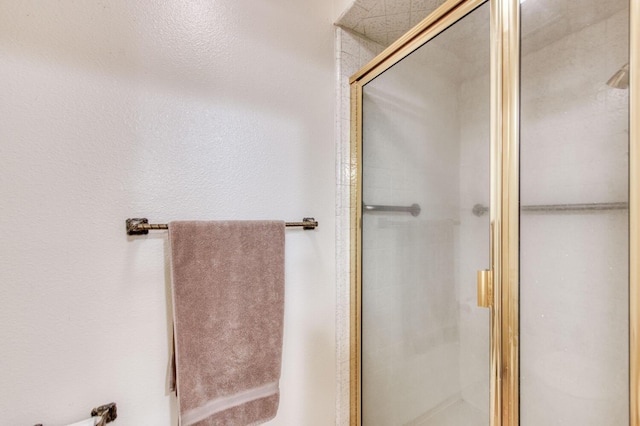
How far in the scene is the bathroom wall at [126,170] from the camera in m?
0.70

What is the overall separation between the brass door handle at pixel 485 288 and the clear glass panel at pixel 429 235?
28mm

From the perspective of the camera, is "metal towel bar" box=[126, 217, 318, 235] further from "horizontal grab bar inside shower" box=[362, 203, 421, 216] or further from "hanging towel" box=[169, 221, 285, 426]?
"horizontal grab bar inside shower" box=[362, 203, 421, 216]

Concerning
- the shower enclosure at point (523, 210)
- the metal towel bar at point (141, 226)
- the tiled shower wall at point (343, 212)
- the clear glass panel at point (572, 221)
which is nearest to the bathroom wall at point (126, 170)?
A: the metal towel bar at point (141, 226)

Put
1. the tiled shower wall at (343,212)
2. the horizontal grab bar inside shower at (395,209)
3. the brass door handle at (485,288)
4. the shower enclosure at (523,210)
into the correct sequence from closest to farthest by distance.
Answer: the shower enclosure at (523,210) < the brass door handle at (485,288) < the horizontal grab bar inside shower at (395,209) < the tiled shower wall at (343,212)

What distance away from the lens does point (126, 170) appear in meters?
0.80

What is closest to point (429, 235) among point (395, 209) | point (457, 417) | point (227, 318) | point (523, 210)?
point (395, 209)

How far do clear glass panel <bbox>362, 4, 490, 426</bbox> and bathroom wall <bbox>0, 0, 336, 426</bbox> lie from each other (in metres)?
0.32

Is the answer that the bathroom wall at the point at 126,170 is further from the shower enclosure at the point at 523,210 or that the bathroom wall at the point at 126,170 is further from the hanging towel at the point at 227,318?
the shower enclosure at the point at 523,210

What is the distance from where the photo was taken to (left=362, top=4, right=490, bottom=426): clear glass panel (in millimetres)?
830

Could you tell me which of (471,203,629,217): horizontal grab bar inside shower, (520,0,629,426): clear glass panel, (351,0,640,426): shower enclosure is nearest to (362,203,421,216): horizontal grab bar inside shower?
(351,0,640,426): shower enclosure

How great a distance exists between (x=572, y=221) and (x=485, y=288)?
353 mm

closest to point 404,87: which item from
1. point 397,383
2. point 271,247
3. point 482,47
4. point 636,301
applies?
point 482,47

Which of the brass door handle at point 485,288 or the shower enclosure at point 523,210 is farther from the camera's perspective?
the brass door handle at point 485,288

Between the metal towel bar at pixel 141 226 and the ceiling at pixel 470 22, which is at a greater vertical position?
the ceiling at pixel 470 22
